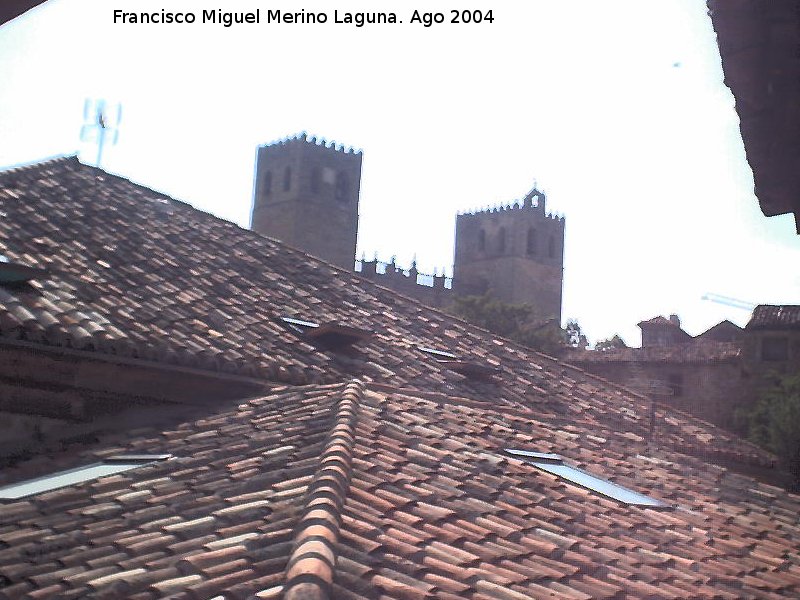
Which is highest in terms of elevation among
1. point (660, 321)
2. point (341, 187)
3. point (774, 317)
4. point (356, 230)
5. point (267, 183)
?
point (267, 183)

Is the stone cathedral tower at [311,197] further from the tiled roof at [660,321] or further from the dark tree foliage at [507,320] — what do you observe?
the tiled roof at [660,321]

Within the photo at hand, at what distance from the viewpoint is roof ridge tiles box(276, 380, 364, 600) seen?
3.55m

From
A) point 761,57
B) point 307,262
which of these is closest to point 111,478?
point 761,57

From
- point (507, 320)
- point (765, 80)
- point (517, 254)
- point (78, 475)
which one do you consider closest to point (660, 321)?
point (507, 320)

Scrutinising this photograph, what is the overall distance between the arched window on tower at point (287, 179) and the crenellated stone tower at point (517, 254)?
598 inches

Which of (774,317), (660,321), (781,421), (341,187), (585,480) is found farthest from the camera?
(341,187)

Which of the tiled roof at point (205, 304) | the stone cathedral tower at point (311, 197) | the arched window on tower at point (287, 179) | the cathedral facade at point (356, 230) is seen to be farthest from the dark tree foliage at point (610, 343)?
the tiled roof at point (205, 304)

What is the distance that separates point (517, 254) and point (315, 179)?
17.3 m

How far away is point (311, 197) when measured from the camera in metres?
60.1

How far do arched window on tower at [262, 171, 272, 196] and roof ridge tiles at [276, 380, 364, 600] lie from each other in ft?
187

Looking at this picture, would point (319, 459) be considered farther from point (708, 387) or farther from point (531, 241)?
point (531, 241)

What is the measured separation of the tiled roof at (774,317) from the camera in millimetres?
36312

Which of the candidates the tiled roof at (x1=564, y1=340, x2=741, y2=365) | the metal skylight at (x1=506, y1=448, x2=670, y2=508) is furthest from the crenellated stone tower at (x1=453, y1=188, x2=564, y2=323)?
the metal skylight at (x1=506, y1=448, x2=670, y2=508)

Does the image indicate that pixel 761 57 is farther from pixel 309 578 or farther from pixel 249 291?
pixel 249 291
